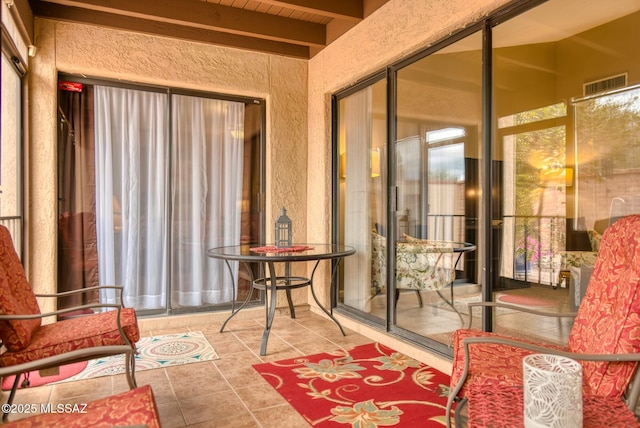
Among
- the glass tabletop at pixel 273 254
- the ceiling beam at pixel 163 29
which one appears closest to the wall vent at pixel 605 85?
the glass tabletop at pixel 273 254

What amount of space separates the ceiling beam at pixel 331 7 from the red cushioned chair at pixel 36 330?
2.45 metres

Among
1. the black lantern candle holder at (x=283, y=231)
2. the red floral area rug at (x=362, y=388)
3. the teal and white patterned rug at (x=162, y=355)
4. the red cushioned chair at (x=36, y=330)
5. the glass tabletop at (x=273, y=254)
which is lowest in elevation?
the teal and white patterned rug at (x=162, y=355)

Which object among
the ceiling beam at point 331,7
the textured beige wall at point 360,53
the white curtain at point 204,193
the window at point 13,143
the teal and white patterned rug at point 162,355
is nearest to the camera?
the textured beige wall at point 360,53

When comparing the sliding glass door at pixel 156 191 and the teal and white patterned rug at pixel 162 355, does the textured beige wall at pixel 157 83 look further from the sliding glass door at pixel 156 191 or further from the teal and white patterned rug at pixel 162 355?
the teal and white patterned rug at pixel 162 355

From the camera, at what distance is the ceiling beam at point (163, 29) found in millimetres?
3459

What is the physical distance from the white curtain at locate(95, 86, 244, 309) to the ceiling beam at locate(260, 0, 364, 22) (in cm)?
133

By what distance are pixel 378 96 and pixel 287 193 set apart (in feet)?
4.62

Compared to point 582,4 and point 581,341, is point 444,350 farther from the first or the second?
point 582,4

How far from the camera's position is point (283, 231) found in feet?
12.0

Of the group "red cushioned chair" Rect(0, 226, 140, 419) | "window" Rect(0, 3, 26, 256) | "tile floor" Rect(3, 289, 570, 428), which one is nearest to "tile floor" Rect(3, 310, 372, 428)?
"tile floor" Rect(3, 289, 570, 428)

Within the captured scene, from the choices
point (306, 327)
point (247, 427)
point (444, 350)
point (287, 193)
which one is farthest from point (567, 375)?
point (287, 193)

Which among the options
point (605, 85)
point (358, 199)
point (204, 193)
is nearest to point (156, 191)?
point (204, 193)

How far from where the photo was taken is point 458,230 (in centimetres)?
286

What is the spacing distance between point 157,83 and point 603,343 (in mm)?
3889
